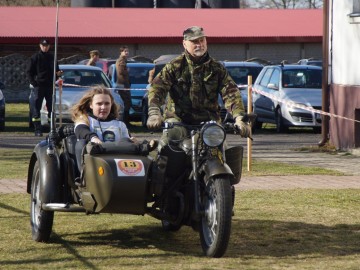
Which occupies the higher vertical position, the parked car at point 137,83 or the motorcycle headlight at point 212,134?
the parked car at point 137,83

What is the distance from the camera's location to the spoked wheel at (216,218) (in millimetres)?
8445

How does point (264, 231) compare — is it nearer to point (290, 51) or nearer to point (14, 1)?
point (290, 51)

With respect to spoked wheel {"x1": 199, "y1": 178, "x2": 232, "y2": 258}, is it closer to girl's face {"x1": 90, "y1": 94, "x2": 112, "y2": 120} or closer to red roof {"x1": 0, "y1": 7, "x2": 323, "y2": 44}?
girl's face {"x1": 90, "y1": 94, "x2": 112, "y2": 120}

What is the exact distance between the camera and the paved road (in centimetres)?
1418

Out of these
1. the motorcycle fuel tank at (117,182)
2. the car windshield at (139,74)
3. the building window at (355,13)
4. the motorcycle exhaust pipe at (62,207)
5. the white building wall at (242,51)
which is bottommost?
the motorcycle exhaust pipe at (62,207)

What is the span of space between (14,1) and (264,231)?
76.3 metres

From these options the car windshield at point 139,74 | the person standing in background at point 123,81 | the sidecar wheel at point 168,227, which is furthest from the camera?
the car windshield at point 139,74

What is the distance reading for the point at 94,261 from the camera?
865cm

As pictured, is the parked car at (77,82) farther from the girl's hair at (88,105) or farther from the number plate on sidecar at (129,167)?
the number plate on sidecar at (129,167)

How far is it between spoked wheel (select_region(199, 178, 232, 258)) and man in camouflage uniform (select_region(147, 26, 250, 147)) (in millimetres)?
822

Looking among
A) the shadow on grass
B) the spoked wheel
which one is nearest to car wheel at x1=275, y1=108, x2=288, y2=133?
the shadow on grass

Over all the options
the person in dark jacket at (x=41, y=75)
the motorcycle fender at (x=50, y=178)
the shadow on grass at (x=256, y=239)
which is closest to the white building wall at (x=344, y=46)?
the person in dark jacket at (x=41, y=75)

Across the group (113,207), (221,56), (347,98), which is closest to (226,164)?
(113,207)

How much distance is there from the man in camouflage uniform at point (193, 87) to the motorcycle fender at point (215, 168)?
67 centimetres
